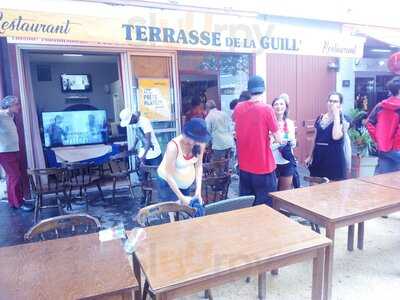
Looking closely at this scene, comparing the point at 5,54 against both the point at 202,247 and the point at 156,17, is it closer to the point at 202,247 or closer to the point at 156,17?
the point at 156,17

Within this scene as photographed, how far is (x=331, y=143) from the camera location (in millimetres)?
3451

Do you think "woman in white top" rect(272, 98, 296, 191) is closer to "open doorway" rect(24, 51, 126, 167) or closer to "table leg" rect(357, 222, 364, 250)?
"table leg" rect(357, 222, 364, 250)

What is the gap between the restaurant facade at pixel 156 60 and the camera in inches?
99.4

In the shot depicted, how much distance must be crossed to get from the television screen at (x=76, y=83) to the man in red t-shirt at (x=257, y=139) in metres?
7.16

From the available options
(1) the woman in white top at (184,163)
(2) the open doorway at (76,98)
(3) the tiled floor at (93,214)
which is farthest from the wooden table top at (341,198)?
(2) the open doorway at (76,98)

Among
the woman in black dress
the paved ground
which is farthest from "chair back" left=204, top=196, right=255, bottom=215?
the woman in black dress

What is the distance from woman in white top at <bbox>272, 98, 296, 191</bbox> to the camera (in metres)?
3.41

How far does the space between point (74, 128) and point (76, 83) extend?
2.91 meters

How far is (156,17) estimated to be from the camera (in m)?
2.62

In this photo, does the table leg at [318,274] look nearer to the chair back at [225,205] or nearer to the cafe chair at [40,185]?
the chair back at [225,205]

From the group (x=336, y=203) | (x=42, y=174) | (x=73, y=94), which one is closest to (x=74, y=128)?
(x=73, y=94)

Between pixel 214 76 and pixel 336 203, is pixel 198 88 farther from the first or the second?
pixel 336 203

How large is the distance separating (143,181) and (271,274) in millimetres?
1985

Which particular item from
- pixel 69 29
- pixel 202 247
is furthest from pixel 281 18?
pixel 202 247
